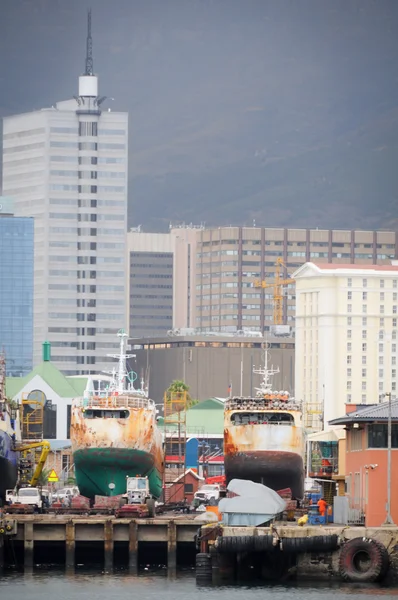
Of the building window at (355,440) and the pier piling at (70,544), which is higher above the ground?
the building window at (355,440)

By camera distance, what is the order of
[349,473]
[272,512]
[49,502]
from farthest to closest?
[49,502], [349,473], [272,512]

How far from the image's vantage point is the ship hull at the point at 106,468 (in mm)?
139750

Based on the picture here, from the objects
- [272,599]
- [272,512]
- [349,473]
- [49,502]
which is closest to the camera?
[272,599]

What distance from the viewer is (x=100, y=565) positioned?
384ft

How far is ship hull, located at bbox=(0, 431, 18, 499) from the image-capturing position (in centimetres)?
A: 14075

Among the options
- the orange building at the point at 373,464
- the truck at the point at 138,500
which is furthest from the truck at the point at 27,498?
the orange building at the point at 373,464

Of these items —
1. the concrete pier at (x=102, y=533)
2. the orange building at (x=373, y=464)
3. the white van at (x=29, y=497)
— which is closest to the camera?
the orange building at (x=373, y=464)

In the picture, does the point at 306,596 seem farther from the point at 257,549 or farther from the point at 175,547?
the point at 175,547

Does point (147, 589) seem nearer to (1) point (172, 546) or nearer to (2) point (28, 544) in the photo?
(1) point (172, 546)

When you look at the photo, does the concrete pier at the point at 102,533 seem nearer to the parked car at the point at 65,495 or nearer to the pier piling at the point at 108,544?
the pier piling at the point at 108,544

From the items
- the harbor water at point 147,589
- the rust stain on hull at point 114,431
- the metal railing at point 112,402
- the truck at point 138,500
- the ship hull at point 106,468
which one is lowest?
the harbor water at point 147,589

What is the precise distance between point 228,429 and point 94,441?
33.9 ft

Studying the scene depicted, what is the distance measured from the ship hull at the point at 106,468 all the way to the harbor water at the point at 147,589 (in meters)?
29.5

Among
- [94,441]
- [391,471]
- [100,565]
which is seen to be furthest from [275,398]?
[391,471]
